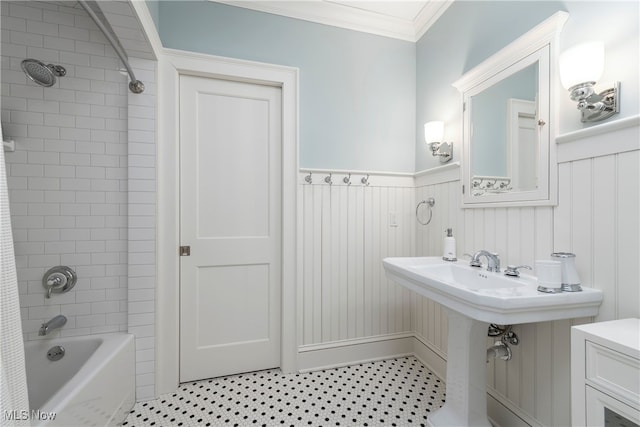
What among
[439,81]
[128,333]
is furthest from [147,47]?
[439,81]

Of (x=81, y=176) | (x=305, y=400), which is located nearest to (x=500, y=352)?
(x=305, y=400)

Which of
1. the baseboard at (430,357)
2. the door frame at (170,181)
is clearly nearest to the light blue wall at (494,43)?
the door frame at (170,181)

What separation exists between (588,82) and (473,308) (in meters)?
0.98

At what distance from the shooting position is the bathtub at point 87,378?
3.78 feet

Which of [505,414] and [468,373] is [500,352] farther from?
[505,414]

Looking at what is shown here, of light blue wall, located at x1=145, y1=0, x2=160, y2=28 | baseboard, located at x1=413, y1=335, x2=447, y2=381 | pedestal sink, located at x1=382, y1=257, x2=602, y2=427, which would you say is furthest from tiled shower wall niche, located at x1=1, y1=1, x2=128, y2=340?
baseboard, located at x1=413, y1=335, x2=447, y2=381

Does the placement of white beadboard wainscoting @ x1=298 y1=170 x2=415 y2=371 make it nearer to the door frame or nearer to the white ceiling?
the door frame

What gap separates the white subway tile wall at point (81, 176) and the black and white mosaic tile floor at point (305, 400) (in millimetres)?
263

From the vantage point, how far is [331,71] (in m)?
2.07

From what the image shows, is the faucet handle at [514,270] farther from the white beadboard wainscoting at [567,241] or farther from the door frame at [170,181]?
the door frame at [170,181]

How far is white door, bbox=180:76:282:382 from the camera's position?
1864 millimetres

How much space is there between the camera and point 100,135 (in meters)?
1.66

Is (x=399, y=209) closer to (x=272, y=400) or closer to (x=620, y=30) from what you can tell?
(x=620, y=30)

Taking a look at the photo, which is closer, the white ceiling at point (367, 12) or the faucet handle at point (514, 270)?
the faucet handle at point (514, 270)
